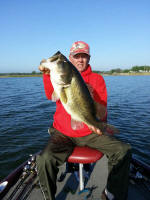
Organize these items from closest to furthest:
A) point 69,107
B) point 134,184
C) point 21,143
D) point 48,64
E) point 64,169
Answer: point 48,64, point 69,107, point 134,184, point 64,169, point 21,143

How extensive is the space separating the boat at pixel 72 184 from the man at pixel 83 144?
1.98ft

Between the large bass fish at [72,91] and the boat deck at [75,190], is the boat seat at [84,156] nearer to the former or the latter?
the large bass fish at [72,91]

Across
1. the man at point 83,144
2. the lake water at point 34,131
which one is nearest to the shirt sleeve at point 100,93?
the man at point 83,144

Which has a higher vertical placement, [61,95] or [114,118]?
[61,95]

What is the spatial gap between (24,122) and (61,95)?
34.3 ft

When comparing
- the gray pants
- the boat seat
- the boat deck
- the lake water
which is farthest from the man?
the lake water

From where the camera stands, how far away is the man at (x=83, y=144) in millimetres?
3141

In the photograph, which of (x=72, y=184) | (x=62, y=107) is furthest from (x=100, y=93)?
(x=72, y=184)

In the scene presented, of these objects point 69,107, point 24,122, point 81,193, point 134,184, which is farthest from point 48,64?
point 24,122

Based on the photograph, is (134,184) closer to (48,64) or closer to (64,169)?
(64,169)

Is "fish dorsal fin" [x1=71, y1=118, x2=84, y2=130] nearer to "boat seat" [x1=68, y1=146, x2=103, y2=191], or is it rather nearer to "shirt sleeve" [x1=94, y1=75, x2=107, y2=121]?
"boat seat" [x1=68, y1=146, x2=103, y2=191]

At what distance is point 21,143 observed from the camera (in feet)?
31.1

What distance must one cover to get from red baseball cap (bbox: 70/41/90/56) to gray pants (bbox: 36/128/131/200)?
7.15 feet

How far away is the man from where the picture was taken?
314 cm
